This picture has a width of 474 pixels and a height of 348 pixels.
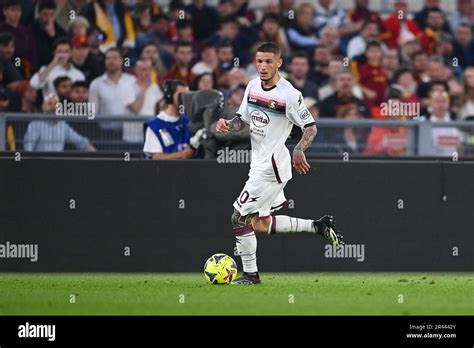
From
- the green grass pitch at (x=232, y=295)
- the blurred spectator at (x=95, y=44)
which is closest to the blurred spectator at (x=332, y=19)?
the blurred spectator at (x=95, y=44)

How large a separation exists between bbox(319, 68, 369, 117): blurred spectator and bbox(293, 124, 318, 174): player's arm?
22.9 feet

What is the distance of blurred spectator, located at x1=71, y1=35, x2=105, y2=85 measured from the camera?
66.6ft

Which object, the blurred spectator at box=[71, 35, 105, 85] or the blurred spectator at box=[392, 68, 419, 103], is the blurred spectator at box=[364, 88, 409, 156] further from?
the blurred spectator at box=[71, 35, 105, 85]

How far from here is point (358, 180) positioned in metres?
16.7

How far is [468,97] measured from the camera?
21.6 meters

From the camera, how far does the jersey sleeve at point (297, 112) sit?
1368 centimetres

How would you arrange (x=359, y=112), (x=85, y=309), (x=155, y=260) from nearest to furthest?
(x=85, y=309)
(x=155, y=260)
(x=359, y=112)

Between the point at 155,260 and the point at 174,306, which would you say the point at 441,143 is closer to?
the point at 155,260

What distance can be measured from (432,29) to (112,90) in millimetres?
7121

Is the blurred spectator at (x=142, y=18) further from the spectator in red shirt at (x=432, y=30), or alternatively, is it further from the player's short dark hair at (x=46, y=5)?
the spectator in red shirt at (x=432, y=30)

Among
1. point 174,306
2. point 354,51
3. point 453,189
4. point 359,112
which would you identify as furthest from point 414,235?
point 354,51

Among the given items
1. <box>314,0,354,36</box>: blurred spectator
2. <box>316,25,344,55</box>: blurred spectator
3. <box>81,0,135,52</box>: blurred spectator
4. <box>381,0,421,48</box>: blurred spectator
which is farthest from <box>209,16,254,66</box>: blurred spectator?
<box>381,0,421,48</box>: blurred spectator

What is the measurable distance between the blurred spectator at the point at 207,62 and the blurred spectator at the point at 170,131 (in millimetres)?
4219

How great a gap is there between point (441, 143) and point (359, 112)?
2121 mm
